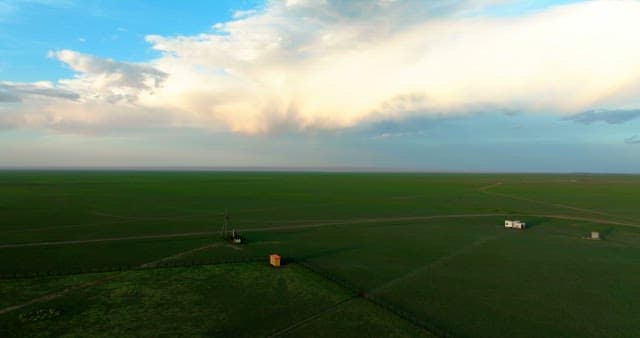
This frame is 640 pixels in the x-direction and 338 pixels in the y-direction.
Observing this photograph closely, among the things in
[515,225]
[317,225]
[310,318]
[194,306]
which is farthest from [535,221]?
[194,306]

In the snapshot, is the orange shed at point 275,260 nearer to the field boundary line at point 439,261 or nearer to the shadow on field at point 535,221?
the field boundary line at point 439,261

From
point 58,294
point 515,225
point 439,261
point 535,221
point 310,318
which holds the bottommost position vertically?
point 310,318

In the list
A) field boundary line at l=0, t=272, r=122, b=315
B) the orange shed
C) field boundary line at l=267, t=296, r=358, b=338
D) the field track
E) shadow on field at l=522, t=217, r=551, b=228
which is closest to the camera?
field boundary line at l=267, t=296, r=358, b=338

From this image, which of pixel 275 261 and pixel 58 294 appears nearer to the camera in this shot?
pixel 58 294

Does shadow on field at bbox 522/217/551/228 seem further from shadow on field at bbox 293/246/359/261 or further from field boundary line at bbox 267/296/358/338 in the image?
field boundary line at bbox 267/296/358/338

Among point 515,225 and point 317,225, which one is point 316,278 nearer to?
point 317,225

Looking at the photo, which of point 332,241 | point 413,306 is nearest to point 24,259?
point 332,241

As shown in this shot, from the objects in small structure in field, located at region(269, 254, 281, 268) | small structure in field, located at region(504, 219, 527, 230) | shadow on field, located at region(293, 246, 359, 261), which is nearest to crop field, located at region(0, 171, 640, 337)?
shadow on field, located at region(293, 246, 359, 261)

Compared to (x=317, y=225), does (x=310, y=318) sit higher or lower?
lower

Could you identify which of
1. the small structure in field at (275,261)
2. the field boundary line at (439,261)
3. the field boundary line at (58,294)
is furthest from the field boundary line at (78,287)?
the field boundary line at (439,261)

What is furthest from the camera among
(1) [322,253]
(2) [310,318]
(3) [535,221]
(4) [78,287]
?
(3) [535,221]

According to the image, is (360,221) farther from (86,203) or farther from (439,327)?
(86,203)
